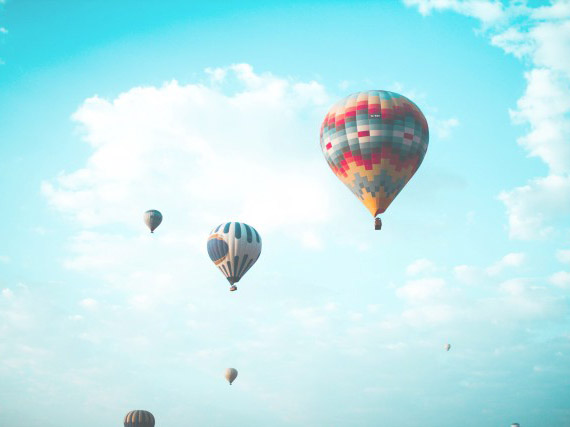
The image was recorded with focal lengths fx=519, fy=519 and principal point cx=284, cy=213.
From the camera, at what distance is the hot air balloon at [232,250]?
42250 mm

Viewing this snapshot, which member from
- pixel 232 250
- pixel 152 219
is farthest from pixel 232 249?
pixel 152 219

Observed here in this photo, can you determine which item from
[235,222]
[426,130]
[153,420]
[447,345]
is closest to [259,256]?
[235,222]

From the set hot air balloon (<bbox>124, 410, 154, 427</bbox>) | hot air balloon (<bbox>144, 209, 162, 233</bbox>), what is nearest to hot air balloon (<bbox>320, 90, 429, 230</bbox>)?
hot air balloon (<bbox>144, 209, 162, 233</bbox>)

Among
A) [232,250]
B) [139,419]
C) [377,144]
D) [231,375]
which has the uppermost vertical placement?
[377,144]

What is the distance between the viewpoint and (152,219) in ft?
178

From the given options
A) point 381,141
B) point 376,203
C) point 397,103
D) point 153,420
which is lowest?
point 153,420

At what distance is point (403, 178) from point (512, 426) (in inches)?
2408

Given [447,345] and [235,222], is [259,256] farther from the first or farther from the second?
[447,345]

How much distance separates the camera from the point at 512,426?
7688cm

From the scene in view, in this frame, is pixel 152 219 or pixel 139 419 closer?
pixel 152 219

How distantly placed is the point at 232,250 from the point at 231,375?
20640 millimetres

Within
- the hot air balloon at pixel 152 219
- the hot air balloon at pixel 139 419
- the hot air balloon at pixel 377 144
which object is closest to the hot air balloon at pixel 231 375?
the hot air balloon at pixel 139 419

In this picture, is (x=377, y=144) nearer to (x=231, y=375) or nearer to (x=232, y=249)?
(x=232, y=249)

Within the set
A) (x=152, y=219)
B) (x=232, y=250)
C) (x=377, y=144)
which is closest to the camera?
(x=377, y=144)
